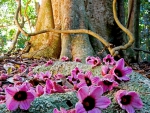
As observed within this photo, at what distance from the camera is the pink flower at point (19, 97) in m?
0.88

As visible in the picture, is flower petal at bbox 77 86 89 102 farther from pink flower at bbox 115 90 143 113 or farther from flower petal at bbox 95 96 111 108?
pink flower at bbox 115 90 143 113

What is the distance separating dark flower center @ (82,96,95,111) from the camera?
0.88m

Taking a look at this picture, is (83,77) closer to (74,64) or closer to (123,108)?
(123,108)

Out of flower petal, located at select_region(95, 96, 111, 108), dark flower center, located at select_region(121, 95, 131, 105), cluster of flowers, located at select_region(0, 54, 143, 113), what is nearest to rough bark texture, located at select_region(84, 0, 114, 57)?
cluster of flowers, located at select_region(0, 54, 143, 113)

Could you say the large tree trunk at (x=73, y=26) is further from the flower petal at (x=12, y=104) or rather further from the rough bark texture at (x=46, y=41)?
the flower petal at (x=12, y=104)

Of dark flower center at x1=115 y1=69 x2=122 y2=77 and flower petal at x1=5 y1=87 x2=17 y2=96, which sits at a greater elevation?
flower petal at x1=5 y1=87 x2=17 y2=96

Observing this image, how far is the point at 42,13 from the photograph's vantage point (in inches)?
194

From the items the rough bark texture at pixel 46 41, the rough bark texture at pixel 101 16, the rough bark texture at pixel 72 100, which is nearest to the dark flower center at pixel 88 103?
the rough bark texture at pixel 72 100

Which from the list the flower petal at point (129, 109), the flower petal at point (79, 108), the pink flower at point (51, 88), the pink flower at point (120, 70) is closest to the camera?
the flower petal at point (79, 108)

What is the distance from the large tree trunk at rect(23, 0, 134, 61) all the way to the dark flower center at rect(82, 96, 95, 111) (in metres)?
2.45

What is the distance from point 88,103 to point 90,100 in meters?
0.01

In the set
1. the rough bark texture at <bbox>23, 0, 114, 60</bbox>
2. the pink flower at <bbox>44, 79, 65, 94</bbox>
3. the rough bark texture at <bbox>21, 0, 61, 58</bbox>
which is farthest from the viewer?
the rough bark texture at <bbox>21, 0, 61, 58</bbox>

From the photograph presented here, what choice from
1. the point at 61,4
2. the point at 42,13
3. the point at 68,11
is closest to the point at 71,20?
the point at 68,11

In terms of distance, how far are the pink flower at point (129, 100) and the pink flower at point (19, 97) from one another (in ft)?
0.99
